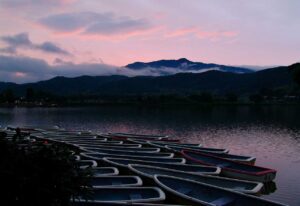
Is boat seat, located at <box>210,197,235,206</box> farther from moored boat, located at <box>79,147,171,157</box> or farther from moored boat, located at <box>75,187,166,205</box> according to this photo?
moored boat, located at <box>79,147,171,157</box>

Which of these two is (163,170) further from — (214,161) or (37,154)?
(37,154)

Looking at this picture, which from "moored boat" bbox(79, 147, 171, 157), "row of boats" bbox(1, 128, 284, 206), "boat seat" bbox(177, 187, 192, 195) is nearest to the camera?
"row of boats" bbox(1, 128, 284, 206)

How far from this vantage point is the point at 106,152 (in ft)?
105

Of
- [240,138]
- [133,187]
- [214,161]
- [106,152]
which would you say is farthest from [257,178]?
[240,138]

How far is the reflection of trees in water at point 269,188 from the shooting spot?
82.9 ft

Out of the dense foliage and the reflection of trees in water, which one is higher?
the dense foliage

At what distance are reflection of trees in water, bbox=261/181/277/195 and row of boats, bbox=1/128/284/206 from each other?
0.62 meters

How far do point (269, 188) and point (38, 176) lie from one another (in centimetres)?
2145

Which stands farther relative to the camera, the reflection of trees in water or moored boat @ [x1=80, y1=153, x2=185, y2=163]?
moored boat @ [x1=80, y1=153, x2=185, y2=163]

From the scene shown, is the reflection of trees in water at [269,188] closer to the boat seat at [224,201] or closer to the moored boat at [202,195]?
the moored boat at [202,195]

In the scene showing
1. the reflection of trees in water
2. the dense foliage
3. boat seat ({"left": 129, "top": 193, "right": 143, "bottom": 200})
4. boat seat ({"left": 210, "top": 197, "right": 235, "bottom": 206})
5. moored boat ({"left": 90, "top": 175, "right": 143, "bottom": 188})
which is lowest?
the reflection of trees in water

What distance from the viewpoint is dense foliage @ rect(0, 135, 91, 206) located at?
771 centimetres

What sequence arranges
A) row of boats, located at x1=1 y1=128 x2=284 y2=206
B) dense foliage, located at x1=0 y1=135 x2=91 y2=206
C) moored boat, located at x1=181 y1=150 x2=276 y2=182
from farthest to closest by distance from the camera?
moored boat, located at x1=181 y1=150 x2=276 y2=182 < row of boats, located at x1=1 y1=128 x2=284 y2=206 < dense foliage, located at x1=0 y1=135 x2=91 y2=206

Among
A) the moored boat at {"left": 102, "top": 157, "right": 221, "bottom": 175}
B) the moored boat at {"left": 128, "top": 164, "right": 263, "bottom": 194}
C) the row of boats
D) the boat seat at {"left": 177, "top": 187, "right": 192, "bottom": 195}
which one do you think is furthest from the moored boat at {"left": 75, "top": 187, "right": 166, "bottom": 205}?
the moored boat at {"left": 102, "top": 157, "right": 221, "bottom": 175}
